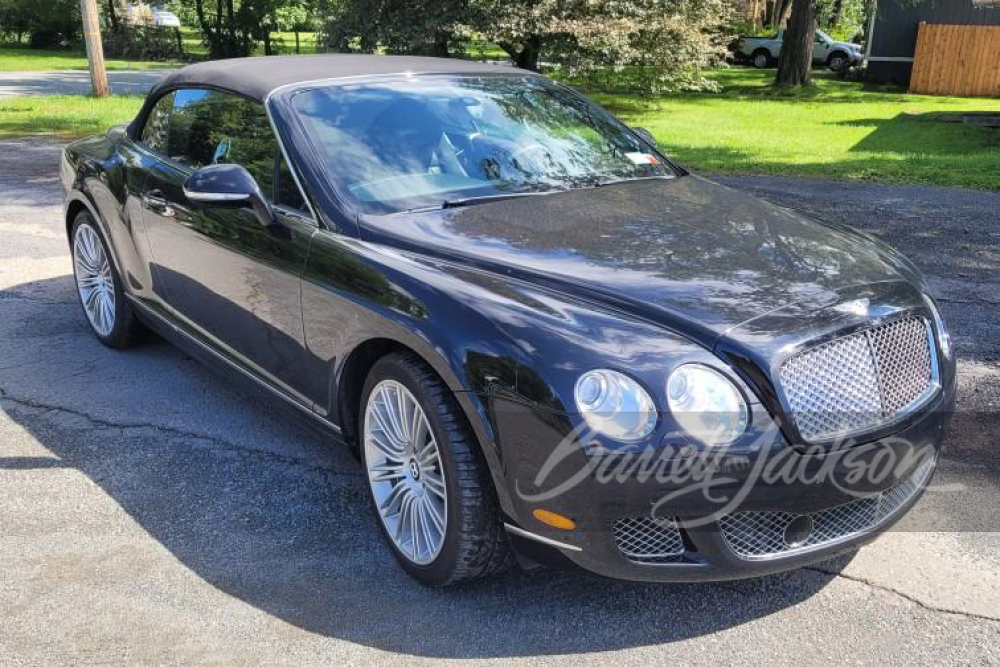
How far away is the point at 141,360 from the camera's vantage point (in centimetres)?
548

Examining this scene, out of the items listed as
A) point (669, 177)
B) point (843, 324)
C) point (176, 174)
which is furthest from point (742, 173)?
point (843, 324)

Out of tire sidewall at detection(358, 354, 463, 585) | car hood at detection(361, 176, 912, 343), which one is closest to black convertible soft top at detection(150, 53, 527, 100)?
car hood at detection(361, 176, 912, 343)

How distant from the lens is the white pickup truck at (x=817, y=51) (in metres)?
34.6

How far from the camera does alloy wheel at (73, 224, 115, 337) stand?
18.0 ft

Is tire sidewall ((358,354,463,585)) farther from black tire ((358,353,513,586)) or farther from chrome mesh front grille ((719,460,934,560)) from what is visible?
chrome mesh front grille ((719,460,934,560))

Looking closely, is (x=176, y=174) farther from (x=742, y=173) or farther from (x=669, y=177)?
(x=742, y=173)

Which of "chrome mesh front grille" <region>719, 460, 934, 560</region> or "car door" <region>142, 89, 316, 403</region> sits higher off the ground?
"car door" <region>142, 89, 316, 403</region>

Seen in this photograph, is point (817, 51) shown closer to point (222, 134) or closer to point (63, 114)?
point (63, 114)

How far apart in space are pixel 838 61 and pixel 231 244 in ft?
115

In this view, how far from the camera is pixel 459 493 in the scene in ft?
9.63

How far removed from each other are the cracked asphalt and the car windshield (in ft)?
4.11

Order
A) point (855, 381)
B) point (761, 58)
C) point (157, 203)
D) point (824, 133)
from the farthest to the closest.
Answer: point (761, 58) < point (824, 133) < point (157, 203) < point (855, 381)

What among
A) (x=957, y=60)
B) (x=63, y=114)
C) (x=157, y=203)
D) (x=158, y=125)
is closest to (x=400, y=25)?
(x=63, y=114)

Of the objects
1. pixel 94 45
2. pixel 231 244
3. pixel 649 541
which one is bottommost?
pixel 649 541
